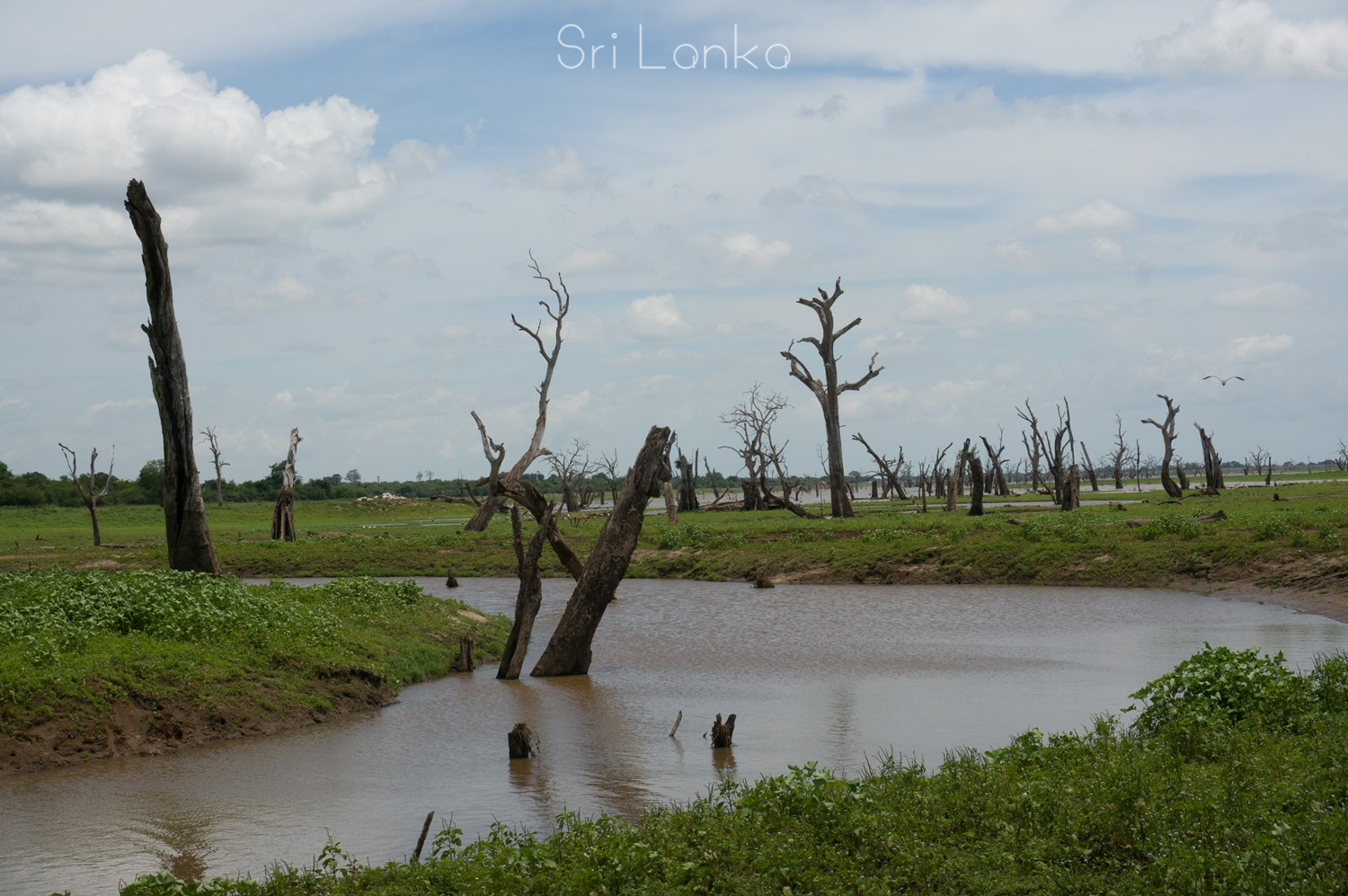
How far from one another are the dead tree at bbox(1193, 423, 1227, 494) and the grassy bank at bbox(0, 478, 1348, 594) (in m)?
6.60

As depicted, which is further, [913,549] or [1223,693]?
[913,549]

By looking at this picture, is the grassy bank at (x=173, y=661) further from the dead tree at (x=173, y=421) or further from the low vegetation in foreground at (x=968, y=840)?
the low vegetation in foreground at (x=968, y=840)

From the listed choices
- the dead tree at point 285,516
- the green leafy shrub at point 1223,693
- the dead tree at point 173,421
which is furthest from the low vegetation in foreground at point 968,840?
the dead tree at point 285,516

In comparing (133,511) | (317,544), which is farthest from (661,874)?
(133,511)

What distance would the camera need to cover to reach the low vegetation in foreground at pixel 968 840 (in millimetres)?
6238

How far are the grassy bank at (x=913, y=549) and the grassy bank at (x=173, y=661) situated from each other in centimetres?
846

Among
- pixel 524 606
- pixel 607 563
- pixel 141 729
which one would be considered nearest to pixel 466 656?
pixel 524 606

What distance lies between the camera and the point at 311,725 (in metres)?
13.0

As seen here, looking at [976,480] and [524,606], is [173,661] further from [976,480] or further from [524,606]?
[976,480]

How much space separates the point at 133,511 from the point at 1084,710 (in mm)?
60445

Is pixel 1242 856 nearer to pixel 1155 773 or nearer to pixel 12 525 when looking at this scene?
pixel 1155 773

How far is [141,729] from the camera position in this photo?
38.2 ft

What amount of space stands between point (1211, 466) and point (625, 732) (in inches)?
1887

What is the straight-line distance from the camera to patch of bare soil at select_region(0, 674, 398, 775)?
10773mm
